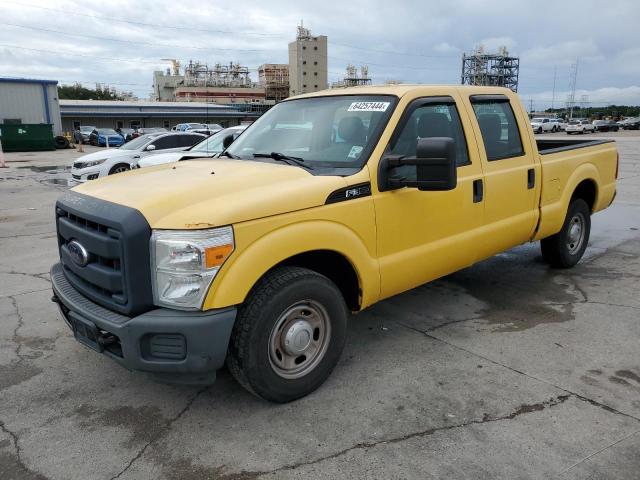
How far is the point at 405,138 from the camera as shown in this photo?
3896 mm

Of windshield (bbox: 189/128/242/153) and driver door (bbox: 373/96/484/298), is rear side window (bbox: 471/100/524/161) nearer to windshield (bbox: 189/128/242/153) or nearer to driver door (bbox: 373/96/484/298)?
driver door (bbox: 373/96/484/298)

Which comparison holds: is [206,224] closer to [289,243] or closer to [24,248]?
[289,243]

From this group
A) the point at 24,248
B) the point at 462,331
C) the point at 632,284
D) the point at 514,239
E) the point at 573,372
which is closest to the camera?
the point at 573,372

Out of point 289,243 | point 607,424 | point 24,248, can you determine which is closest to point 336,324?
point 289,243

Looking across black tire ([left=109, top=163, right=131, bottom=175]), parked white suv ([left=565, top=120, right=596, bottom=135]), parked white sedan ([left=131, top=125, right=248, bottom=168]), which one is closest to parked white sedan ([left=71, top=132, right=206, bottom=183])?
black tire ([left=109, top=163, right=131, bottom=175])

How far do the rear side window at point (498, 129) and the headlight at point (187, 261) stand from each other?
105 inches

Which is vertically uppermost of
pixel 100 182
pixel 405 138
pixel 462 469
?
pixel 405 138

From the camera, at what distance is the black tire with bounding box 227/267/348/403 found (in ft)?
9.93

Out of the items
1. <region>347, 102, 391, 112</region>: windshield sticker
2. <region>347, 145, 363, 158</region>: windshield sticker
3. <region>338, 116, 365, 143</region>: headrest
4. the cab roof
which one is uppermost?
the cab roof

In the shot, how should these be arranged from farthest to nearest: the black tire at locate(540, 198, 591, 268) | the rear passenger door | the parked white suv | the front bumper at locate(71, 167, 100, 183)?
the parked white suv → the front bumper at locate(71, 167, 100, 183) → the black tire at locate(540, 198, 591, 268) → the rear passenger door

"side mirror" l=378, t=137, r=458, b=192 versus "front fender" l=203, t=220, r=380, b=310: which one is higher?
"side mirror" l=378, t=137, r=458, b=192

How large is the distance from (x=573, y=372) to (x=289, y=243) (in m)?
2.21

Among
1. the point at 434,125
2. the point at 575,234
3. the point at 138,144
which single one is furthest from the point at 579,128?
the point at 434,125

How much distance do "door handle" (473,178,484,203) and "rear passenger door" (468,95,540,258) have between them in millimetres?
72
